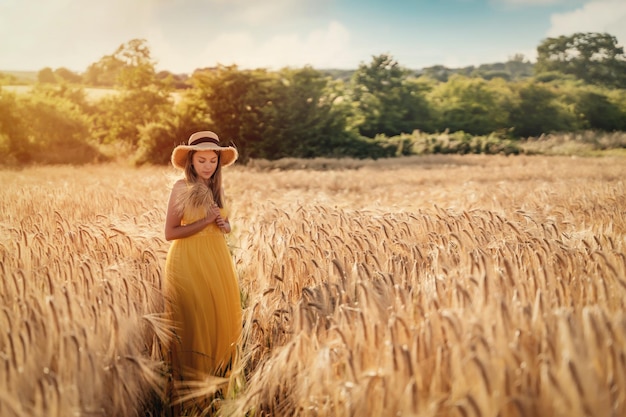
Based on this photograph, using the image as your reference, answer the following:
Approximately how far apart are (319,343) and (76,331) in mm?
1031

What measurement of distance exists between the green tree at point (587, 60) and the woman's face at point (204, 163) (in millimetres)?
74064

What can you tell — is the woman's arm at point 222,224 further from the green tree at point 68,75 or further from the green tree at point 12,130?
the green tree at point 68,75

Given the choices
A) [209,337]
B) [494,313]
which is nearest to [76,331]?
[209,337]

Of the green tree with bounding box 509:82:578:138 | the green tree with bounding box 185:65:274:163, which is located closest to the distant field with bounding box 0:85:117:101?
the green tree with bounding box 185:65:274:163

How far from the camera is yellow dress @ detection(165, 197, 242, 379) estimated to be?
316 cm

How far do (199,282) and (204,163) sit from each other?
84 cm

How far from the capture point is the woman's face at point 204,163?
11.5 ft

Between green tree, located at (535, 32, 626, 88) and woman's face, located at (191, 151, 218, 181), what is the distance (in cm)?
7406

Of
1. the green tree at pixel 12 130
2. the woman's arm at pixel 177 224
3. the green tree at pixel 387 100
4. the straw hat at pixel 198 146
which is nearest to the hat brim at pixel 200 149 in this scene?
the straw hat at pixel 198 146

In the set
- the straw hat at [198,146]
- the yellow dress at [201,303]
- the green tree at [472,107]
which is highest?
the green tree at [472,107]

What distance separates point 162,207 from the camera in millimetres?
6527

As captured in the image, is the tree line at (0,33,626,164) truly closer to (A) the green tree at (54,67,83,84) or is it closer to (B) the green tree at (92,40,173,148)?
(B) the green tree at (92,40,173,148)

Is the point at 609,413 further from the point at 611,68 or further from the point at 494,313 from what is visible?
the point at 611,68

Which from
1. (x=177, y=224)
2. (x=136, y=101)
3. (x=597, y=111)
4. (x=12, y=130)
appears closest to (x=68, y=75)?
(x=136, y=101)
